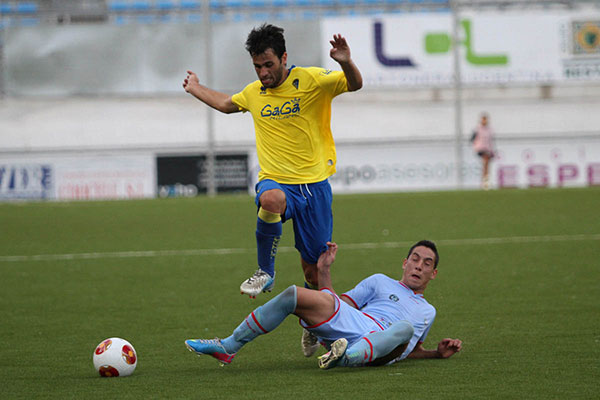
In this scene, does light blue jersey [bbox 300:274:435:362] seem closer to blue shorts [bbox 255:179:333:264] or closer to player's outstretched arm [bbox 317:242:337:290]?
player's outstretched arm [bbox 317:242:337:290]

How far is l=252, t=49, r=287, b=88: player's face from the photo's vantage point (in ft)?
21.7

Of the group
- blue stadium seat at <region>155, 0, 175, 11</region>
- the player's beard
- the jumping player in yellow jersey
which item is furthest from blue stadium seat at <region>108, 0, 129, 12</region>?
the player's beard

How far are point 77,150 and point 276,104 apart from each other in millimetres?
21163

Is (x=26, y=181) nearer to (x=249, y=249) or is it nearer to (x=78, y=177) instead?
(x=78, y=177)

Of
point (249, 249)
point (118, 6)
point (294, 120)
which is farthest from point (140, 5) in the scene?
point (294, 120)

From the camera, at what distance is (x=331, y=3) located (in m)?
30.6

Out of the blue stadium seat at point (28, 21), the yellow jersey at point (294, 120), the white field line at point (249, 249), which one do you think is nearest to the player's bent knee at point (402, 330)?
the yellow jersey at point (294, 120)

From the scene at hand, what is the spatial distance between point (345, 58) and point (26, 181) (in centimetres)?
2140

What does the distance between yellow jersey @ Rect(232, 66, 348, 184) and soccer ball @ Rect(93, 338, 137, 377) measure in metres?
1.82

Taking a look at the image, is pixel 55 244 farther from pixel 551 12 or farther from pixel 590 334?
pixel 551 12

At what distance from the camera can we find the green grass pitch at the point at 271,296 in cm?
533

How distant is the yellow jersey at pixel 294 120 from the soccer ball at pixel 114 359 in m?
1.82

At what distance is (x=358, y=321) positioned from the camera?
593cm

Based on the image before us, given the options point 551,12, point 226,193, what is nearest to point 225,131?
point 226,193
